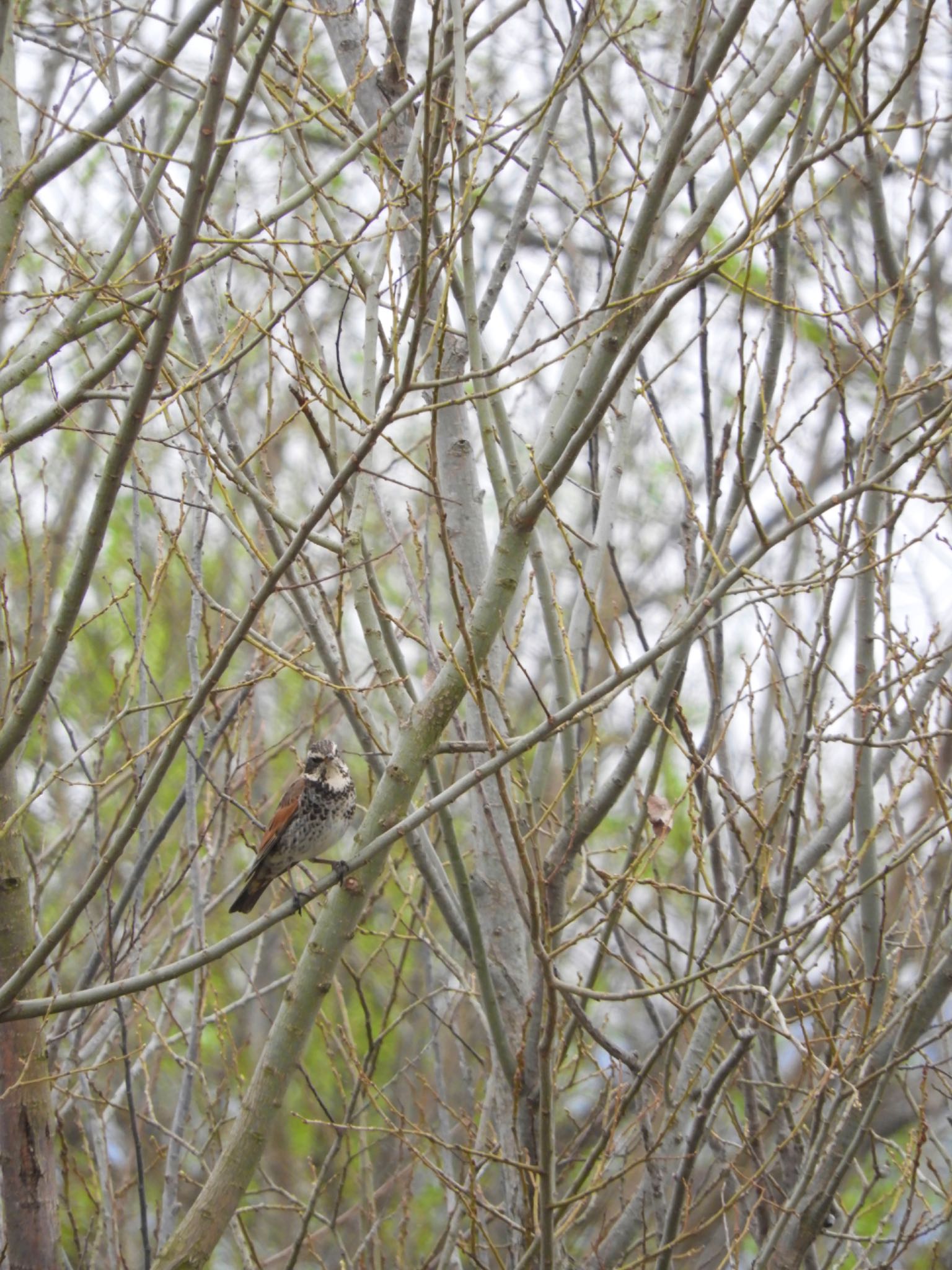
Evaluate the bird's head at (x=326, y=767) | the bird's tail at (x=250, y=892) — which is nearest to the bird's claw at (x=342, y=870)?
the bird's head at (x=326, y=767)

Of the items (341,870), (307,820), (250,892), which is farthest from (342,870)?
(250,892)

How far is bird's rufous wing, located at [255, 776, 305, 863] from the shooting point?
197 inches

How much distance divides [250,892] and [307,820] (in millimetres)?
459

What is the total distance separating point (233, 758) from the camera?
5.04 m

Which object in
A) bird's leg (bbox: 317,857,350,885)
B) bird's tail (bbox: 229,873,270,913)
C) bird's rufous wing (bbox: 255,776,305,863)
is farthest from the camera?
bird's tail (bbox: 229,873,270,913)

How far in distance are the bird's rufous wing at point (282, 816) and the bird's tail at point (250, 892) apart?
0.25 meters

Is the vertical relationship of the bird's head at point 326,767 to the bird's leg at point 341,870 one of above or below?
above

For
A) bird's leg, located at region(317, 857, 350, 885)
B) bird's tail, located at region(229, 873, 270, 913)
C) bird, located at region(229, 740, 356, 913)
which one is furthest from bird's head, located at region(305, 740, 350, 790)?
bird's leg, located at region(317, 857, 350, 885)

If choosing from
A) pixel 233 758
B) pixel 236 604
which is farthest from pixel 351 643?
pixel 233 758

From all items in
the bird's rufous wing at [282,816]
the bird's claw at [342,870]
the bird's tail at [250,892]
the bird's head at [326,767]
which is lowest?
the bird's claw at [342,870]

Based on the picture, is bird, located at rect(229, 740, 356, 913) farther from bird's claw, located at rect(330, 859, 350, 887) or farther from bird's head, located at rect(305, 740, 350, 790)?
bird's claw, located at rect(330, 859, 350, 887)

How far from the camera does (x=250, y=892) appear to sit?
210 inches

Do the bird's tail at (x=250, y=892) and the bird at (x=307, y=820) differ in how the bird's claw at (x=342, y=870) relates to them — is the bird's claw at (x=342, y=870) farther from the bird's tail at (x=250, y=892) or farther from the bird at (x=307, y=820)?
the bird's tail at (x=250, y=892)

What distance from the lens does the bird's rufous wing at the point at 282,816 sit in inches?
197
